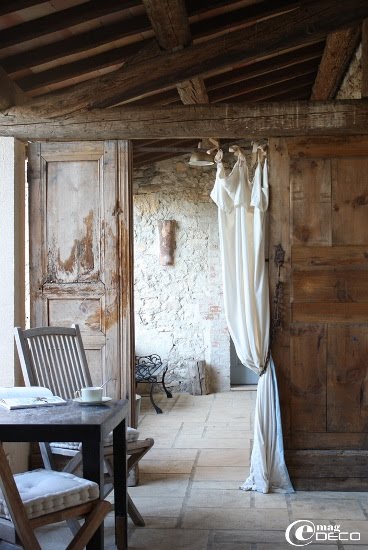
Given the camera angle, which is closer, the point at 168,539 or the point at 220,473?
the point at 168,539

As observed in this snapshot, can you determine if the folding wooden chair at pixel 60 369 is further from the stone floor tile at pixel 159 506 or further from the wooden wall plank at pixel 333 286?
the wooden wall plank at pixel 333 286

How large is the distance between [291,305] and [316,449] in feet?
3.30

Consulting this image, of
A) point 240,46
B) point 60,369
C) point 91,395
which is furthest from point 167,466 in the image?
point 240,46

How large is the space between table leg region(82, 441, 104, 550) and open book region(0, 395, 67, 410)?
0.48m

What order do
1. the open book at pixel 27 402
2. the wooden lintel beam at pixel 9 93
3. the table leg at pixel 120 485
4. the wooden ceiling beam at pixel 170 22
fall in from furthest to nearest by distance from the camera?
the wooden lintel beam at pixel 9 93 < the wooden ceiling beam at pixel 170 22 < the table leg at pixel 120 485 < the open book at pixel 27 402

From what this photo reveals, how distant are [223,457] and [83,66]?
3.26 metres

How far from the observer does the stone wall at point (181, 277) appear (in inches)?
386

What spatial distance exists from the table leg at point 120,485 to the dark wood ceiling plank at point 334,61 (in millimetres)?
3299

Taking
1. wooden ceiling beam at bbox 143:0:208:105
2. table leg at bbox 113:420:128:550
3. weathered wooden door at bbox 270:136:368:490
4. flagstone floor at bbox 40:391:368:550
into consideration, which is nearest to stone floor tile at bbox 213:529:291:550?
flagstone floor at bbox 40:391:368:550

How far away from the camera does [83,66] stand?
15.9 ft

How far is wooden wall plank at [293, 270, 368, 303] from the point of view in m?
4.84

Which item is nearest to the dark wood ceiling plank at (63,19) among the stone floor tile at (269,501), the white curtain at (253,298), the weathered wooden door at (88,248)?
the weathered wooden door at (88,248)

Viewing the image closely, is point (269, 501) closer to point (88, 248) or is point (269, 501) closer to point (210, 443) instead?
point (210, 443)

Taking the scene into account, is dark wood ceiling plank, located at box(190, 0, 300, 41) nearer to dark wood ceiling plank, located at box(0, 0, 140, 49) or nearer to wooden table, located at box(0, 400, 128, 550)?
dark wood ceiling plank, located at box(0, 0, 140, 49)
